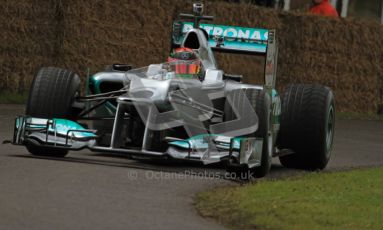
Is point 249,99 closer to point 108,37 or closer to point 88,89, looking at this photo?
point 88,89

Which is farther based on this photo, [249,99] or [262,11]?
[262,11]

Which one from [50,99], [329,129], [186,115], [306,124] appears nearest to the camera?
[186,115]

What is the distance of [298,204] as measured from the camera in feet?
29.4

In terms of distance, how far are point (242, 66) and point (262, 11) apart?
1259 millimetres

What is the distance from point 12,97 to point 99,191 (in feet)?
37.2

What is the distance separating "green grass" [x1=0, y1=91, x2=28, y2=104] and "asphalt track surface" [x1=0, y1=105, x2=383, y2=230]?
747 centimetres

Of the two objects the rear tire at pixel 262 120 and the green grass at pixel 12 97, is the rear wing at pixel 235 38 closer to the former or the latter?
the rear tire at pixel 262 120

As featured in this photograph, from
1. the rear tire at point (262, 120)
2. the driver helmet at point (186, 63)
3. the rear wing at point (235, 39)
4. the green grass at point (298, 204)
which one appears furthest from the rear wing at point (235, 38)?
the green grass at point (298, 204)

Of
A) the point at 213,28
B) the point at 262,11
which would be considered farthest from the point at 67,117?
the point at 262,11

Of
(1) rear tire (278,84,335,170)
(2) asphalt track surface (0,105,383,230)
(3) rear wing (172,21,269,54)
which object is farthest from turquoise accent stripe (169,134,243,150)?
(3) rear wing (172,21,269,54)

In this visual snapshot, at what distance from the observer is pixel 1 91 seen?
66.8 feet

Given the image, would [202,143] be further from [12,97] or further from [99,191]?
[12,97]

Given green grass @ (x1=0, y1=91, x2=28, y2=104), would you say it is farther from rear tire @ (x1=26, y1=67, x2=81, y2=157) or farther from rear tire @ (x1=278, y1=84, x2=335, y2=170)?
rear tire @ (x1=278, y1=84, x2=335, y2=170)

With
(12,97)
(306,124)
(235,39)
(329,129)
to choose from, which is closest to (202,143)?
(306,124)
